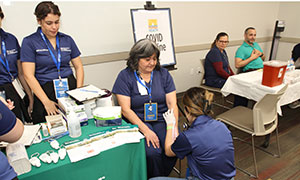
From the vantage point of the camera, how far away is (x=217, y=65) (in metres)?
3.04

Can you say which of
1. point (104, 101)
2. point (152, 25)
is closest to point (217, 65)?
point (152, 25)

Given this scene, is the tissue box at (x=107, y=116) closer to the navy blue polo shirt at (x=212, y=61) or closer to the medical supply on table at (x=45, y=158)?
the medical supply on table at (x=45, y=158)

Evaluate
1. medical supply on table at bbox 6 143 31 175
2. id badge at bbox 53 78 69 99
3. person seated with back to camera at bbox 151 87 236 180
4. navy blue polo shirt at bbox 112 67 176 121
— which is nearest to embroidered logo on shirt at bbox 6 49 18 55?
id badge at bbox 53 78 69 99

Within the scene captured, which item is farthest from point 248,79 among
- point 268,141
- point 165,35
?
point 165,35

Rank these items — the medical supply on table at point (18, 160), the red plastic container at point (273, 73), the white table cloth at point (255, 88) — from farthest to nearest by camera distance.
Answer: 1. the white table cloth at point (255, 88)
2. the red plastic container at point (273, 73)
3. the medical supply on table at point (18, 160)

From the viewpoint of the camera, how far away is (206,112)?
121cm

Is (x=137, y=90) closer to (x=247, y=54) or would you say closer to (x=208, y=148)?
(x=208, y=148)

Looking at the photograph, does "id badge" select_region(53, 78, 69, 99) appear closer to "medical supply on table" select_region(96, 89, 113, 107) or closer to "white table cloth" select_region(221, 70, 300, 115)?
"medical supply on table" select_region(96, 89, 113, 107)

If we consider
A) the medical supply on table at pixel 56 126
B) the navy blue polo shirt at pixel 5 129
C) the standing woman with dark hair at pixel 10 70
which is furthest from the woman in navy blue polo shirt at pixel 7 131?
the standing woman with dark hair at pixel 10 70

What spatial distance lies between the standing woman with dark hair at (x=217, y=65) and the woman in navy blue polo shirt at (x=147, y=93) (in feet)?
4.49

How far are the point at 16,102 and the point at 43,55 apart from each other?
0.45 meters

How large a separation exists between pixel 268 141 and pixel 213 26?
8.22 ft

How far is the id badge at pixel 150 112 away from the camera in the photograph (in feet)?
6.11

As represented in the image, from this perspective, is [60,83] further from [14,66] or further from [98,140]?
[98,140]
